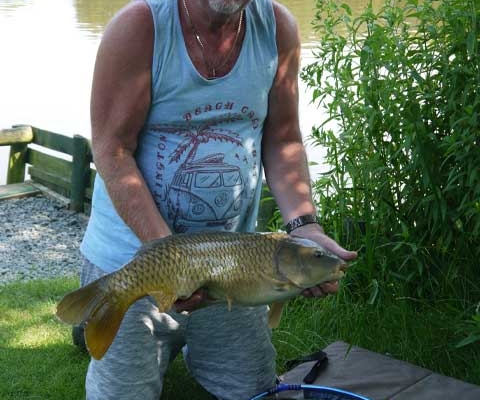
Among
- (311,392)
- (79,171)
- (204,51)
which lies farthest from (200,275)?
(79,171)

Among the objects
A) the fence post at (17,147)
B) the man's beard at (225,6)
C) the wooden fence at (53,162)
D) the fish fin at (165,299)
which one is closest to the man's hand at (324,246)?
the fish fin at (165,299)

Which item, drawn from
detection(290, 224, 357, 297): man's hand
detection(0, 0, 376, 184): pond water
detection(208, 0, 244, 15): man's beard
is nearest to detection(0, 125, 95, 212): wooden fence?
detection(0, 0, 376, 184): pond water

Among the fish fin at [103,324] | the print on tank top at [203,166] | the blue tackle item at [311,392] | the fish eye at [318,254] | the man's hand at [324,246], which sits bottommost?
the blue tackle item at [311,392]

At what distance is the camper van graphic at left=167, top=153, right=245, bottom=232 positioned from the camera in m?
2.97

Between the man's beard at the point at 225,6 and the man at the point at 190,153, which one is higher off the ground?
the man's beard at the point at 225,6

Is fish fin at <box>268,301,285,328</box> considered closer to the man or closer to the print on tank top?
the man

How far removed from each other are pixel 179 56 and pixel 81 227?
5460 mm

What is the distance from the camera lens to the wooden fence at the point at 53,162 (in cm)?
825

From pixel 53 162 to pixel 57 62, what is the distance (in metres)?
7.52

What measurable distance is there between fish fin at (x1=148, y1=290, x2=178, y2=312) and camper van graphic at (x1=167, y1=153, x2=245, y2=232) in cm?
45

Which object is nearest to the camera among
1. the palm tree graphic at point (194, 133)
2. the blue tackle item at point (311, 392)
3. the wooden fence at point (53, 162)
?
the palm tree graphic at point (194, 133)

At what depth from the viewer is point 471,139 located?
11.7ft

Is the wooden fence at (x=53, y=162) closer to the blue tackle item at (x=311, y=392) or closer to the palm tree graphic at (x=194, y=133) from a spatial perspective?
the blue tackle item at (x=311, y=392)

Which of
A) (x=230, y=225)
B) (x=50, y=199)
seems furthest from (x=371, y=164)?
(x=50, y=199)
